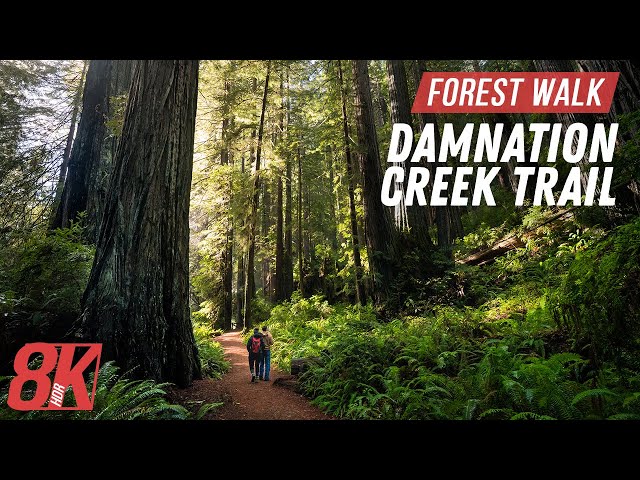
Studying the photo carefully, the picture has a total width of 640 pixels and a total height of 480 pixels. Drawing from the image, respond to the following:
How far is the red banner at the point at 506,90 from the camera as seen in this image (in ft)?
14.1

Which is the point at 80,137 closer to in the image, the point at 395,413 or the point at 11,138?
the point at 11,138

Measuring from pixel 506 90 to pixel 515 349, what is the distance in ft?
11.0

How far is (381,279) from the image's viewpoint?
796 cm

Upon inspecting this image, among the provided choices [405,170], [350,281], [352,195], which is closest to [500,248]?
[405,170]

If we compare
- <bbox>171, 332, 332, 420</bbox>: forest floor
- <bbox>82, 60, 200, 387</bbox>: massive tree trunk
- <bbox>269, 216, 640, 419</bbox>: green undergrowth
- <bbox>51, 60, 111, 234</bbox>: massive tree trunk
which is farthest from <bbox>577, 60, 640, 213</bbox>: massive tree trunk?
<bbox>51, 60, 111, 234</bbox>: massive tree trunk

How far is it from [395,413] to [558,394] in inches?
62.2

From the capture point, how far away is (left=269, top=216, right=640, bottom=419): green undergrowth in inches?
114

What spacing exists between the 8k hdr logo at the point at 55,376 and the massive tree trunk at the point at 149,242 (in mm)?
258

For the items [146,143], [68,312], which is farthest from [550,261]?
[68,312]

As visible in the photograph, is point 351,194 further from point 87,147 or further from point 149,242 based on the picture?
point 87,147

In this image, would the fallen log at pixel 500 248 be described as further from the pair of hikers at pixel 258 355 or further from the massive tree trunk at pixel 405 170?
the pair of hikers at pixel 258 355

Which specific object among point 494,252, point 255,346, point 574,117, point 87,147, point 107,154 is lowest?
point 255,346

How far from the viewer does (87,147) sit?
7.28 meters
